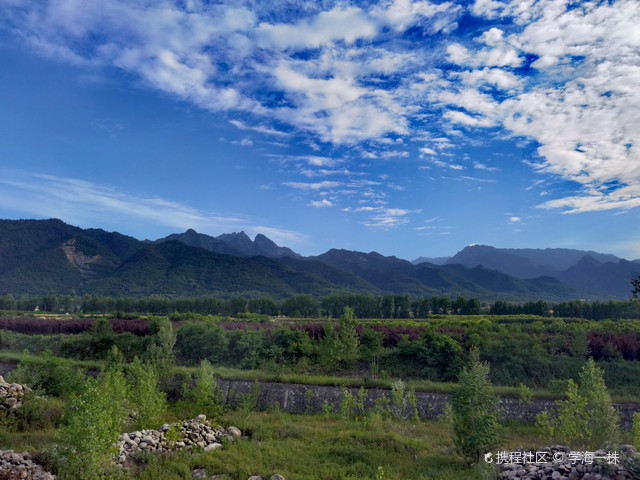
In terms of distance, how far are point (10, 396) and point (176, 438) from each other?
7677mm

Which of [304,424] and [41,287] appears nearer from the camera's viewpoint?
[304,424]

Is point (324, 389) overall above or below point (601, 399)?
below

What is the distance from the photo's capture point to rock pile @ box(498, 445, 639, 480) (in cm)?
783

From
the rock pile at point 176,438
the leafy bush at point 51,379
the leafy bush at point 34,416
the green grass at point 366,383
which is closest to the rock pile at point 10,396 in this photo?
the leafy bush at point 34,416

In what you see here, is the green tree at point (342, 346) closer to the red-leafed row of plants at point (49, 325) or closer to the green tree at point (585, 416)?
the green tree at point (585, 416)

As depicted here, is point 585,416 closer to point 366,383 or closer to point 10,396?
point 366,383

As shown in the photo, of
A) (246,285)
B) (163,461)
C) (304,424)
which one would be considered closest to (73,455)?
(163,461)

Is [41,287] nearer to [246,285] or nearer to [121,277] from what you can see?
[121,277]

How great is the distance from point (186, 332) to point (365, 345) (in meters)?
16.6

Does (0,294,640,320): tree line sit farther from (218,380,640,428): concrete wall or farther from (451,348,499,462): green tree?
(451,348,499,462): green tree

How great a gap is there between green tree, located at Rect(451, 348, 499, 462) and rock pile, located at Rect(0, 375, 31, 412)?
15973 mm

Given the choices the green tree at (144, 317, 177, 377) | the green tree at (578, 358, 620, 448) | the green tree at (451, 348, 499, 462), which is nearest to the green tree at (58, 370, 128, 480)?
the green tree at (451, 348, 499, 462)

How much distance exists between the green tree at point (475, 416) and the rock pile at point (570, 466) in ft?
2.58

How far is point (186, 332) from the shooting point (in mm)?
34531
